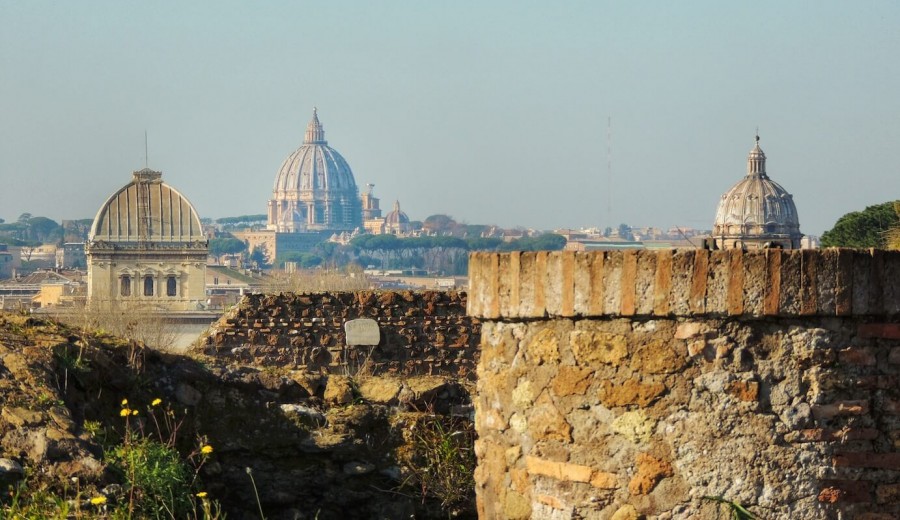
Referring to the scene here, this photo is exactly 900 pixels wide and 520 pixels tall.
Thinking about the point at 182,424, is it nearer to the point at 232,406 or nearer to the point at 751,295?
the point at 232,406

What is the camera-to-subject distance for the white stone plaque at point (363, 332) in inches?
320

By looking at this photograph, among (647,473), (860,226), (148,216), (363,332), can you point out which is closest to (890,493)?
(647,473)

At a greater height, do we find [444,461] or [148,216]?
[148,216]

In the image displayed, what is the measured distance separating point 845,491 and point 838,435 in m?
0.13

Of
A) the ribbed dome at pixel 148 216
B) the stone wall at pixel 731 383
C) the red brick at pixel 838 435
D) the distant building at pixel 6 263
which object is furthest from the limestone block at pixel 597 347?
the distant building at pixel 6 263

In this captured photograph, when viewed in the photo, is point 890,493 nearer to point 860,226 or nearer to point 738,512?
point 738,512

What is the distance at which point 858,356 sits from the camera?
409cm

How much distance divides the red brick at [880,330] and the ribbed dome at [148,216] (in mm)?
100963

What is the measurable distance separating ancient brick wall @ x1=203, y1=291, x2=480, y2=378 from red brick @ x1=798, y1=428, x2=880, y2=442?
4.04 m

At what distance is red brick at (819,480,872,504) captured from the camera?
13.3 feet

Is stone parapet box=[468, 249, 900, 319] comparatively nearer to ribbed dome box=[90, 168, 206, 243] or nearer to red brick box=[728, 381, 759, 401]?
red brick box=[728, 381, 759, 401]

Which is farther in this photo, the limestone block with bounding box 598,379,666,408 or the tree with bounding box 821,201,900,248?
the tree with bounding box 821,201,900,248

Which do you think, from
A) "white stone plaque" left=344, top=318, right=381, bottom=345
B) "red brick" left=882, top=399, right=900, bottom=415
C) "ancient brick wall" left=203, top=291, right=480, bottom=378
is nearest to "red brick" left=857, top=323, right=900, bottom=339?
"red brick" left=882, top=399, right=900, bottom=415

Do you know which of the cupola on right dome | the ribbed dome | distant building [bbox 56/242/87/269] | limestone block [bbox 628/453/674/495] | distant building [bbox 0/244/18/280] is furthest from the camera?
distant building [bbox 56/242/87/269]
